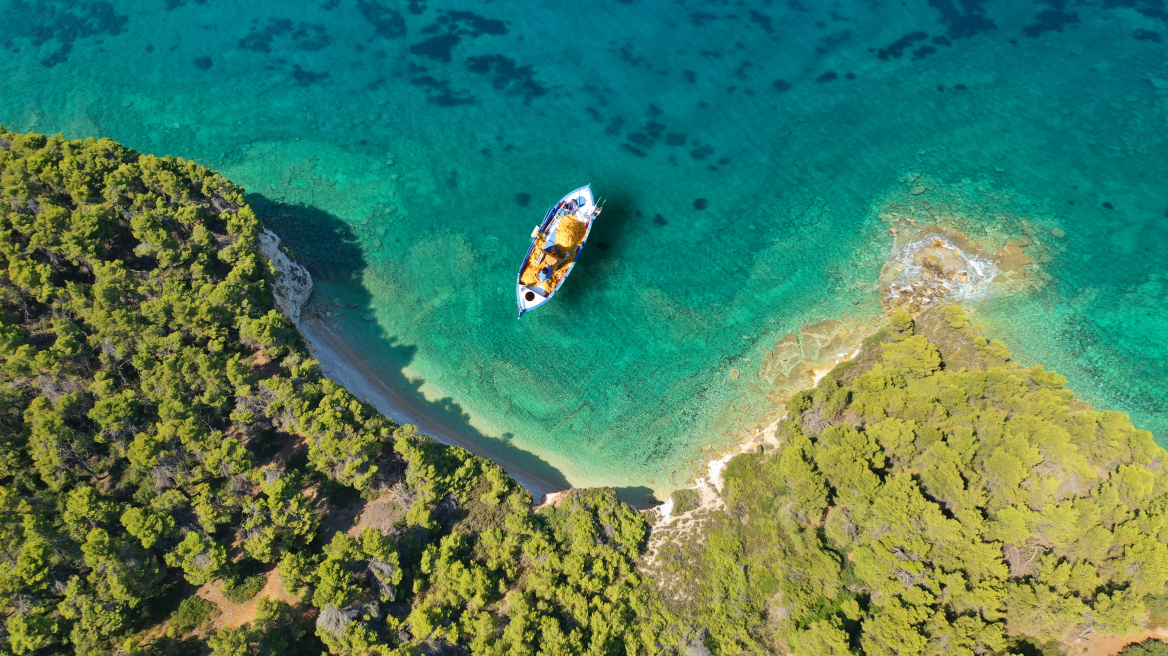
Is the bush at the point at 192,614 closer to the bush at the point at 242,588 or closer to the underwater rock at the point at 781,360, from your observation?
the bush at the point at 242,588

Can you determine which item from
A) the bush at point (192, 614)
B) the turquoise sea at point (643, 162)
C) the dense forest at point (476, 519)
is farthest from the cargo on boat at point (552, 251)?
the bush at point (192, 614)

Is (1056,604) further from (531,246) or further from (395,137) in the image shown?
(395,137)

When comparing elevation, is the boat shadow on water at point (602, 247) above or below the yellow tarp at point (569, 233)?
below

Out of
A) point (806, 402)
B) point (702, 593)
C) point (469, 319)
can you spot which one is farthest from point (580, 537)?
point (469, 319)

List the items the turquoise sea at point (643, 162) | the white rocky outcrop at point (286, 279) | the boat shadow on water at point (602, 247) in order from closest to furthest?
the white rocky outcrop at point (286, 279)
the turquoise sea at point (643, 162)
the boat shadow on water at point (602, 247)

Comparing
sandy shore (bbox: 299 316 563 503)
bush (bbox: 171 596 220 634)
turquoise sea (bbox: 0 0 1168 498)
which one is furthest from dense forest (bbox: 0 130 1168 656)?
turquoise sea (bbox: 0 0 1168 498)

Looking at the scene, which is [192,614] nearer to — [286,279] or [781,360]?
[286,279]
